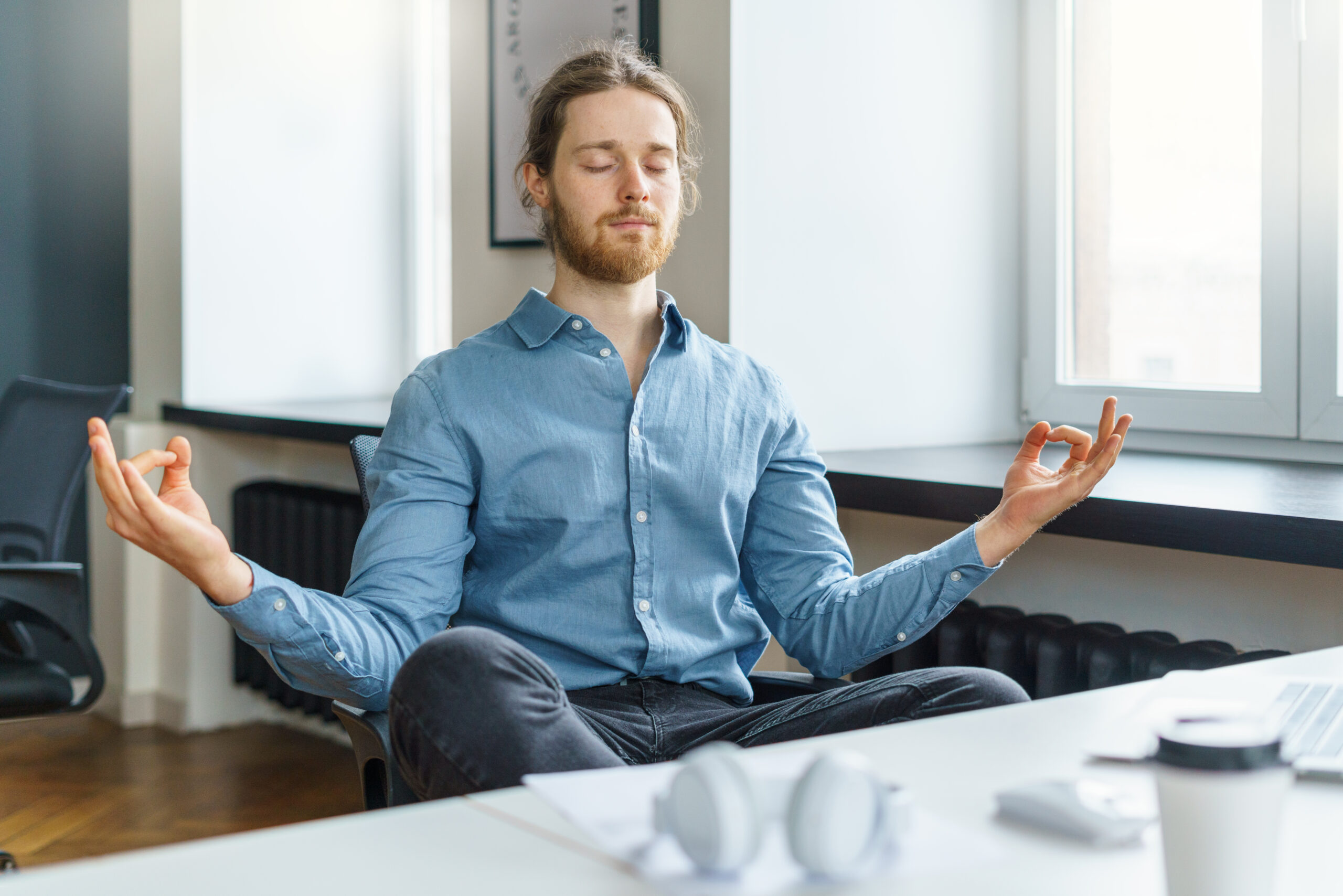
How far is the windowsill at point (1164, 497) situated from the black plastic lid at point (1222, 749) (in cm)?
99

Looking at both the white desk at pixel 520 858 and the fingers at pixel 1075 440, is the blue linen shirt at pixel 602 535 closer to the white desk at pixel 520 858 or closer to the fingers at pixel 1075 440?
the fingers at pixel 1075 440

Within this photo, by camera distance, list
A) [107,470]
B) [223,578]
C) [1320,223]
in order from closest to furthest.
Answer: [107,470], [223,578], [1320,223]

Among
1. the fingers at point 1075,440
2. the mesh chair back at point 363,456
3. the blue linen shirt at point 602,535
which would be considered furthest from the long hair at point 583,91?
the fingers at point 1075,440

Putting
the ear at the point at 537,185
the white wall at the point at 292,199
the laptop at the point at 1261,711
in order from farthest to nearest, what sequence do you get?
the white wall at the point at 292,199, the ear at the point at 537,185, the laptop at the point at 1261,711

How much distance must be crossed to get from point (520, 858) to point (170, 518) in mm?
745

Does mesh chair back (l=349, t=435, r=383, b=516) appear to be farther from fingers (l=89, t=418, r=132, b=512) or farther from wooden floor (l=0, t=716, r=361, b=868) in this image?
wooden floor (l=0, t=716, r=361, b=868)

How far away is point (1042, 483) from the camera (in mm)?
1479

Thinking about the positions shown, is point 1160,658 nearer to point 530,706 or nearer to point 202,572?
point 530,706

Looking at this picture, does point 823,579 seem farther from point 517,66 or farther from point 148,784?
point 148,784

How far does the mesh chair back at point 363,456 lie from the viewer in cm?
162

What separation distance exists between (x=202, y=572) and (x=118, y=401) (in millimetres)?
1264

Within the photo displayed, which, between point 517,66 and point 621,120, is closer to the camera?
point 621,120

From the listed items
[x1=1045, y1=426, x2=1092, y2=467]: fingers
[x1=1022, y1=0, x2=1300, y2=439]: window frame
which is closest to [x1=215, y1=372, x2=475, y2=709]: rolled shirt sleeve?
[x1=1045, y1=426, x2=1092, y2=467]: fingers

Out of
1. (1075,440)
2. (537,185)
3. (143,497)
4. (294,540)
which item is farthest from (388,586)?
(294,540)
